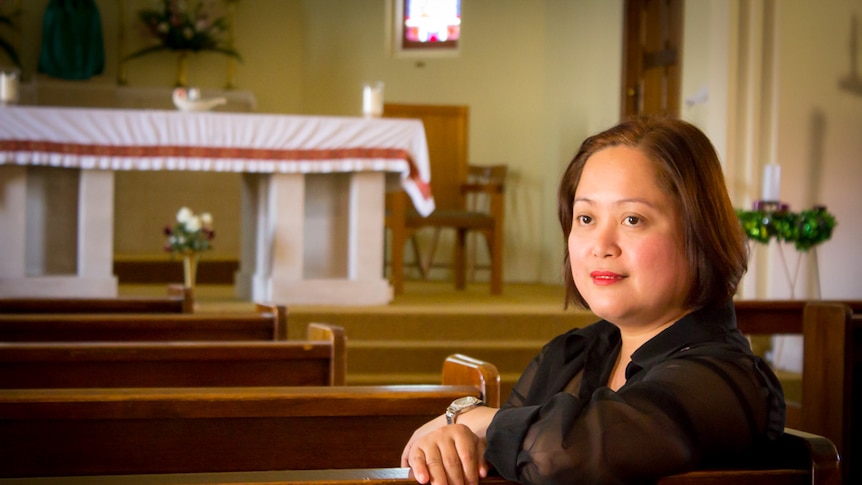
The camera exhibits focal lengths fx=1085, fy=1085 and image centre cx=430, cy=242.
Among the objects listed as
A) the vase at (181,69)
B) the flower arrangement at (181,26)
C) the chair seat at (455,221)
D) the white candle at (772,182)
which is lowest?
the chair seat at (455,221)

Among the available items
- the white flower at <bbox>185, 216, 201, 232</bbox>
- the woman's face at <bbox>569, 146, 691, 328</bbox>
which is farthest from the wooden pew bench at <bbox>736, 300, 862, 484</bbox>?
the white flower at <bbox>185, 216, 201, 232</bbox>

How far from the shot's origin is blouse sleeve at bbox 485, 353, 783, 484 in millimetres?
1110

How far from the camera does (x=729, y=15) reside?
5.78 meters

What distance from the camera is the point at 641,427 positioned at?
112 cm

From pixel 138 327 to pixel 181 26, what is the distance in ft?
18.2

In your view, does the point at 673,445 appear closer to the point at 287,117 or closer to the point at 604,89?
the point at 287,117

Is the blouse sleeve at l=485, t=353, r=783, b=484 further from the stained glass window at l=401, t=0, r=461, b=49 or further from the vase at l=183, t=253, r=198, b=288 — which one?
the stained glass window at l=401, t=0, r=461, b=49

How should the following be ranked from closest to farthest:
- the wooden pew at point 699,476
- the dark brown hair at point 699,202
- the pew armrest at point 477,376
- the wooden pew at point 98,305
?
1. the wooden pew at point 699,476
2. the dark brown hair at point 699,202
3. the pew armrest at point 477,376
4. the wooden pew at point 98,305

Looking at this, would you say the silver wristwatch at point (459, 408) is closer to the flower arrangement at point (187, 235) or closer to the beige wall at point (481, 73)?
the flower arrangement at point (187, 235)

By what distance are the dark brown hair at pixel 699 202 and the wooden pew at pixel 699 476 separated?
21cm

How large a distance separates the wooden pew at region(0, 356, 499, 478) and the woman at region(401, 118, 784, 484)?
0.31 metres

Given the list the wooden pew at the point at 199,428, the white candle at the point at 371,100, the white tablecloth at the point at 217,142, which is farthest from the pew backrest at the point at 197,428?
the white candle at the point at 371,100

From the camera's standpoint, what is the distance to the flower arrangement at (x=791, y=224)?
4.97m

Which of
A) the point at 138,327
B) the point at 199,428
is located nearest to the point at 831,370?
the point at 199,428
